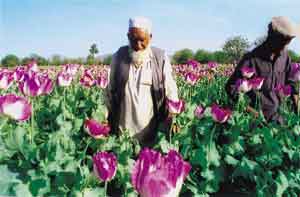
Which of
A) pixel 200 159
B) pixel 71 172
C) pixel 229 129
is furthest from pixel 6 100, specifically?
pixel 229 129

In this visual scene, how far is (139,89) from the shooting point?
95.4 inches

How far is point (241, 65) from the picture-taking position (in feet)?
8.80

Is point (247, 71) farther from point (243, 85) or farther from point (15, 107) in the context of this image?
point (15, 107)

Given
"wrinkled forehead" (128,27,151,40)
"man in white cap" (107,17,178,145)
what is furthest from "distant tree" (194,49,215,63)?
"wrinkled forehead" (128,27,151,40)

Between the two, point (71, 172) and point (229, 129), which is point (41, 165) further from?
point (229, 129)

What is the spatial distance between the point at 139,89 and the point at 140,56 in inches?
6.7

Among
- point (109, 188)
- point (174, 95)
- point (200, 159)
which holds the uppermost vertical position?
point (174, 95)

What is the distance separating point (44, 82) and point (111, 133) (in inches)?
20.3

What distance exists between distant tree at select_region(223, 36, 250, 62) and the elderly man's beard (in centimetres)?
169

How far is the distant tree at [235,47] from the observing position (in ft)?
13.5

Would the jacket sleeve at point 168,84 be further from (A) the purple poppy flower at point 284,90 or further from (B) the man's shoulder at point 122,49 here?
(A) the purple poppy flower at point 284,90

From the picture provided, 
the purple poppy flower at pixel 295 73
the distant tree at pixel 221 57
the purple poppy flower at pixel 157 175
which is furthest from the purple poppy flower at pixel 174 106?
the distant tree at pixel 221 57

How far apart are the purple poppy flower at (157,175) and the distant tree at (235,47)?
10.7ft

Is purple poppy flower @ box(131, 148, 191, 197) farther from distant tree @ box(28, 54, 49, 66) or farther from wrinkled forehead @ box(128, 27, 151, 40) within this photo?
distant tree @ box(28, 54, 49, 66)
